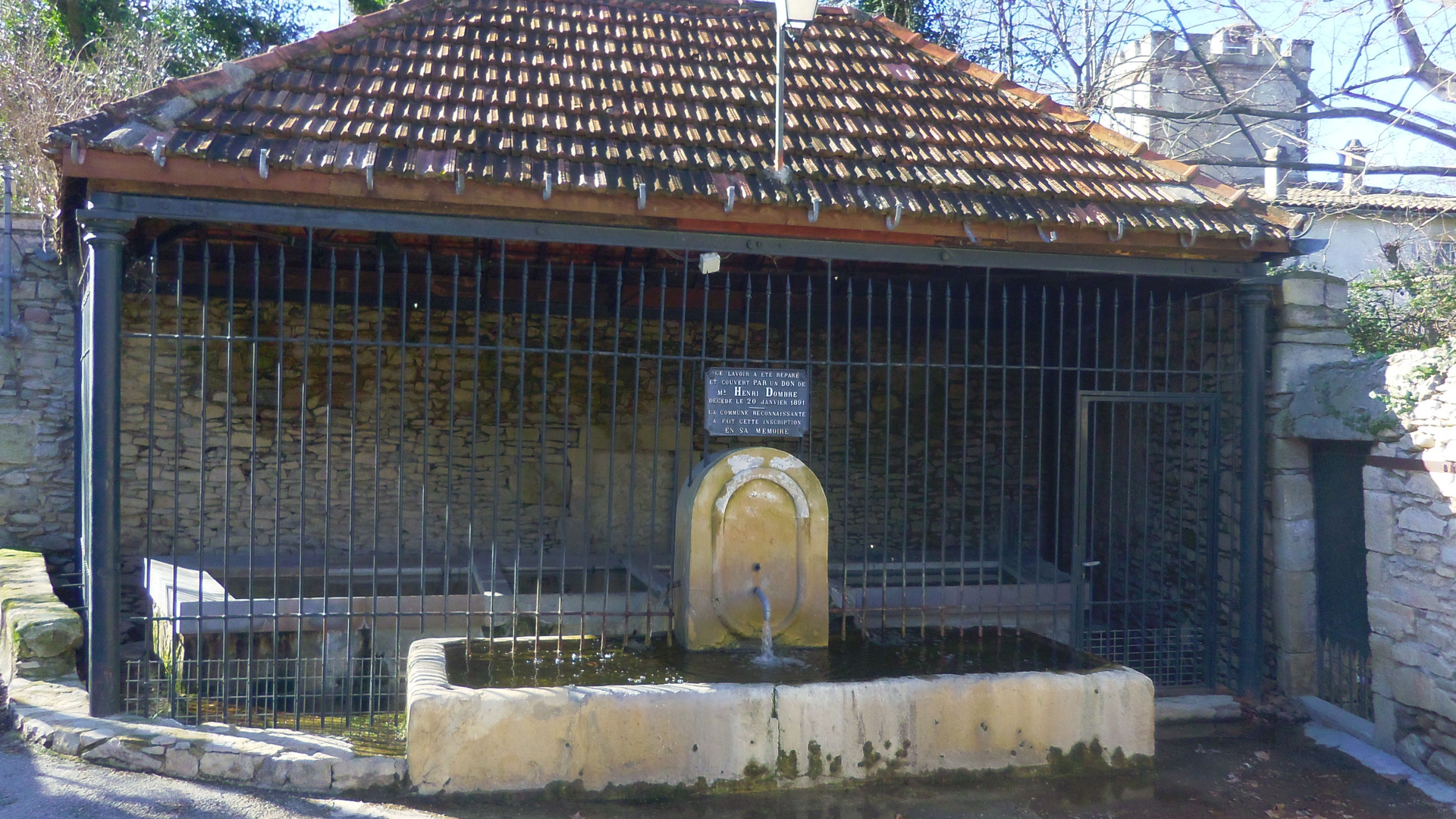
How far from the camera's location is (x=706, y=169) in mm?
4590

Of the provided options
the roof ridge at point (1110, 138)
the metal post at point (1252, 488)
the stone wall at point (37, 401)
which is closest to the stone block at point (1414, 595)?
the metal post at point (1252, 488)

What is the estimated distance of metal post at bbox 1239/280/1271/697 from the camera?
16.7 ft

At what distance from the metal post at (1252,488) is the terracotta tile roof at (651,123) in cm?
49

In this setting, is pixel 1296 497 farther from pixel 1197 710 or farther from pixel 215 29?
pixel 215 29

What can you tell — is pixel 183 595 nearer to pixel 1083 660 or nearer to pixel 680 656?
pixel 680 656

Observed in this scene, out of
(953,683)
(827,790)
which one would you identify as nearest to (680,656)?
(827,790)

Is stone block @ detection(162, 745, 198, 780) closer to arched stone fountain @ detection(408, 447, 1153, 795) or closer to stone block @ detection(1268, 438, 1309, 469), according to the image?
arched stone fountain @ detection(408, 447, 1153, 795)

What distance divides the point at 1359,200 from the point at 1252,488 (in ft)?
16.0

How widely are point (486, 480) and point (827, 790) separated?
4.82 metres

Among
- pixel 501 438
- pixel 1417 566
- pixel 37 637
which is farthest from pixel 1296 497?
pixel 37 637

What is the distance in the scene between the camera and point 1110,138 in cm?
570

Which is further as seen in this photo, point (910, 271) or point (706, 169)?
point (910, 271)

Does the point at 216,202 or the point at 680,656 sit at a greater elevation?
the point at 216,202

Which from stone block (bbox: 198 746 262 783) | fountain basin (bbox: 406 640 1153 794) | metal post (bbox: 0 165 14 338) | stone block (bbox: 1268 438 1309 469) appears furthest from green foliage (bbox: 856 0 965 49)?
stone block (bbox: 198 746 262 783)
